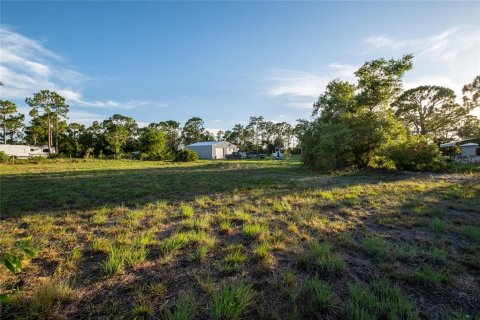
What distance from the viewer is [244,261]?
310 centimetres

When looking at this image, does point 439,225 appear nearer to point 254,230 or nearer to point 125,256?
point 254,230

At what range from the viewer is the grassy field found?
2.17m

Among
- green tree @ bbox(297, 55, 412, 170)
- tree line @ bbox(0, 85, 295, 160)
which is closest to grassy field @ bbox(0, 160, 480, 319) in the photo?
green tree @ bbox(297, 55, 412, 170)

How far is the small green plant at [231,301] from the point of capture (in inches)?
81.1

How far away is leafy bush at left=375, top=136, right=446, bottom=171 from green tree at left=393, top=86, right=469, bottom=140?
18872 millimetres

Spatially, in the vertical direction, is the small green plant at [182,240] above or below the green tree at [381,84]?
below

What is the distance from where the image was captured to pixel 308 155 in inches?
653

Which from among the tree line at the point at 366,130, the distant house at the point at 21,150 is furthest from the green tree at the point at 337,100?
the distant house at the point at 21,150

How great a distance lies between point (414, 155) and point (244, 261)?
15.6m

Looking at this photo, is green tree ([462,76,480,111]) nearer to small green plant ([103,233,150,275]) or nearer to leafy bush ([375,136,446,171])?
leafy bush ([375,136,446,171])

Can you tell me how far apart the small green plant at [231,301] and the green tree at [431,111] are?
116ft

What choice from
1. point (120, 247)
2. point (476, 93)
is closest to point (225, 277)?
point (120, 247)

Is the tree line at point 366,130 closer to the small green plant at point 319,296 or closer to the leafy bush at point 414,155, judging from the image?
the leafy bush at point 414,155

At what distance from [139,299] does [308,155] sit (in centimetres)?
1571
